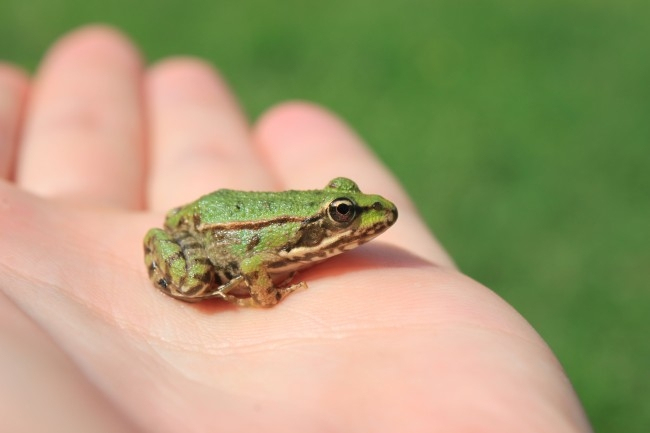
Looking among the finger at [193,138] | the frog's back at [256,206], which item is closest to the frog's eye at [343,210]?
the frog's back at [256,206]

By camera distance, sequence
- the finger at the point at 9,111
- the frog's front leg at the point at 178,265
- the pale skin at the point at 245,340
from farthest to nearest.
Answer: the finger at the point at 9,111 < the frog's front leg at the point at 178,265 < the pale skin at the point at 245,340

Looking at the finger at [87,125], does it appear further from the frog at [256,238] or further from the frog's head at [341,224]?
the frog's head at [341,224]

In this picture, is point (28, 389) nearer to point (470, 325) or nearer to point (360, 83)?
point (470, 325)

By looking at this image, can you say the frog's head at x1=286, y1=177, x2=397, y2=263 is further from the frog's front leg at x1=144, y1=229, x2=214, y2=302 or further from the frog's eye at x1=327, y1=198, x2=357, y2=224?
the frog's front leg at x1=144, y1=229, x2=214, y2=302

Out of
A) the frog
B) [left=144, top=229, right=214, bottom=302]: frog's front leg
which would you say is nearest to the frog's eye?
the frog

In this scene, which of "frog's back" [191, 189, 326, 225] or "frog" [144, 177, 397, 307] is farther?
"frog's back" [191, 189, 326, 225]

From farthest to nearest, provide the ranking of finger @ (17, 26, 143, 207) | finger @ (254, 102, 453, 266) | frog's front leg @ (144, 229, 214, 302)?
1. finger @ (17, 26, 143, 207)
2. finger @ (254, 102, 453, 266)
3. frog's front leg @ (144, 229, 214, 302)

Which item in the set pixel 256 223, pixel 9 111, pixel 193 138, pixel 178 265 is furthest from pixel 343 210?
pixel 9 111
